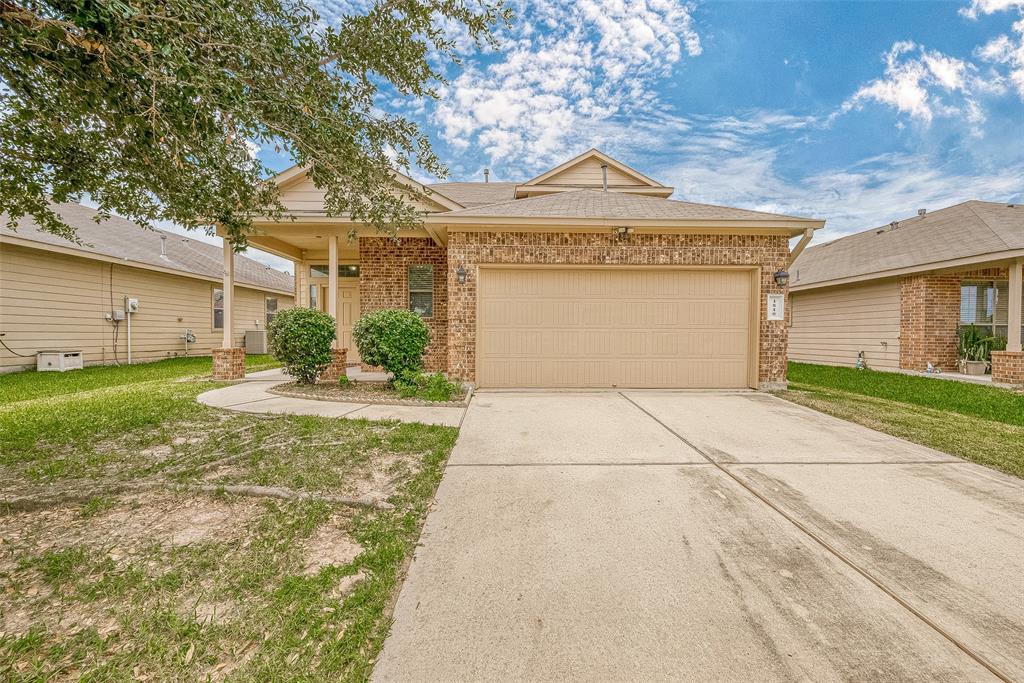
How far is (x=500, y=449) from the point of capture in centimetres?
413

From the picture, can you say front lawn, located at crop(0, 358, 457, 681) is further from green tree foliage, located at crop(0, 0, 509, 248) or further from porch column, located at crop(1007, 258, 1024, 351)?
porch column, located at crop(1007, 258, 1024, 351)

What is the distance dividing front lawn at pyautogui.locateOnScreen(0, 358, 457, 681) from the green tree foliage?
228 centimetres

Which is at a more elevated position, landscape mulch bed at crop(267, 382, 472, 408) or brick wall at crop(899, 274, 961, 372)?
brick wall at crop(899, 274, 961, 372)

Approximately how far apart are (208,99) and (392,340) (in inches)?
164

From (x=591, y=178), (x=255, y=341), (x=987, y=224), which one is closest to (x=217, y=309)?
(x=255, y=341)

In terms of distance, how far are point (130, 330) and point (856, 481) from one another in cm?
1603

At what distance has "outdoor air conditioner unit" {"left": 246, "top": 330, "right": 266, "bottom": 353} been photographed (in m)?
15.8

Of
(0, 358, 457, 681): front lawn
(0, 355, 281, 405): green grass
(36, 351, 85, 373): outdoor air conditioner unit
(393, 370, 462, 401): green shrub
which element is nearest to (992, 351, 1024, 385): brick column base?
(393, 370, 462, 401): green shrub

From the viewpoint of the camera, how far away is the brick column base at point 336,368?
7.89 m

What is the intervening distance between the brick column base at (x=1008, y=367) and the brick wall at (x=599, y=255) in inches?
210

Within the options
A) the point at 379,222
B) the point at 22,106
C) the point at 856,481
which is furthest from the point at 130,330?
the point at 856,481

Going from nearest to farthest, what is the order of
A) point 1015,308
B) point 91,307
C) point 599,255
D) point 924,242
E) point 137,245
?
point 599,255 < point 1015,308 < point 91,307 < point 924,242 < point 137,245

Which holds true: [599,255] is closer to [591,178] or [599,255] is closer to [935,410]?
[935,410]

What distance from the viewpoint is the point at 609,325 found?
756 centimetres
